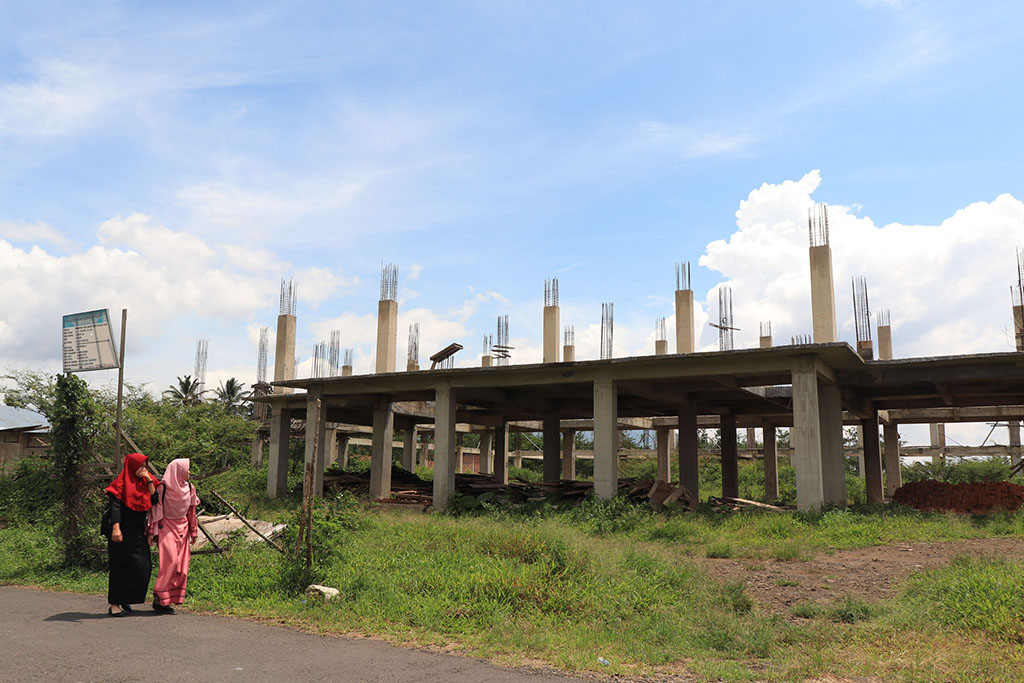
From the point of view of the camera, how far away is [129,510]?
8.05m

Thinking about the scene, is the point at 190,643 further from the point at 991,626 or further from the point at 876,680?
the point at 991,626

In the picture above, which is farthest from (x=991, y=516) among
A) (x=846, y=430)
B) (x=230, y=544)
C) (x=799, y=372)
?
(x=846, y=430)

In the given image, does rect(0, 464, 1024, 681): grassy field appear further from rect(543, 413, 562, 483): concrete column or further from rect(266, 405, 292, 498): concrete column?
rect(266, 405, 292, 498): concrete column

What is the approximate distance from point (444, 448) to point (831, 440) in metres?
10.6

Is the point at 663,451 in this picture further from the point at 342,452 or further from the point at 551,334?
the point at 342,452

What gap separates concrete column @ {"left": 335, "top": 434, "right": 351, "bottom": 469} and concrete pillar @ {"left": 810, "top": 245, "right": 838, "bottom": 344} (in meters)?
24.4

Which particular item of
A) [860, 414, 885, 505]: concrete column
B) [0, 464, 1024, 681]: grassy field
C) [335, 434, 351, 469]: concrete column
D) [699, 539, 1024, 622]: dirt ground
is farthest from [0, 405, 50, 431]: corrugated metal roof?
[860, 414, 885, 505]: concrete column

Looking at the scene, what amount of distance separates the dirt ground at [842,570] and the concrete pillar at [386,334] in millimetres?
20675

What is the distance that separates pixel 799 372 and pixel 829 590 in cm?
792

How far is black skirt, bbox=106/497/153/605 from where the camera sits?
7680mm

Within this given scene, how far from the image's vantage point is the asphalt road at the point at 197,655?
17.6 feet

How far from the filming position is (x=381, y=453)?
25.5 m

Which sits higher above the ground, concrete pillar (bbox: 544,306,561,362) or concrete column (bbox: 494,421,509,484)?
concrete pillar (bbox: 544,306,561,362)

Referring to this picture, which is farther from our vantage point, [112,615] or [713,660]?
[112,615]
